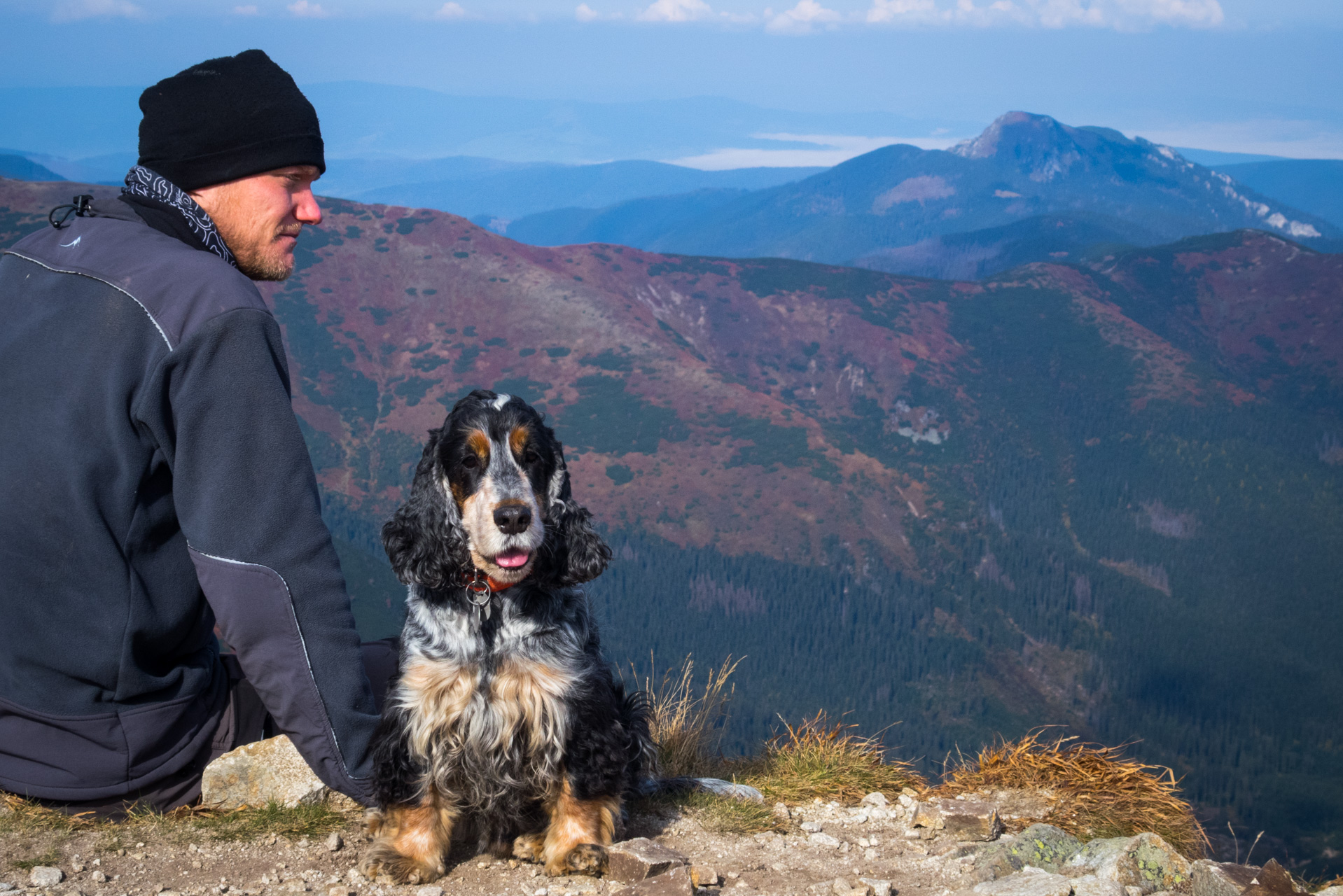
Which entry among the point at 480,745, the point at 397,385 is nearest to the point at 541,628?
the point at 480,745

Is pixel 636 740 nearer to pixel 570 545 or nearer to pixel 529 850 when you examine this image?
pixel 529 850

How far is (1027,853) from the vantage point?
15.8 feet

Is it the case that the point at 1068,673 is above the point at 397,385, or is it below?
below

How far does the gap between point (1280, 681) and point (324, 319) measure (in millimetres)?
59206

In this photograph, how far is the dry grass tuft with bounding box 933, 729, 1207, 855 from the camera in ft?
18.0

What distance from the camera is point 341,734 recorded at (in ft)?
13.9

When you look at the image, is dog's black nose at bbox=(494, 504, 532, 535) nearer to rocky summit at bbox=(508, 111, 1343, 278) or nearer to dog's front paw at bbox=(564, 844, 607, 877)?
dog's front paw at bbox=(564, 844, 607, 877)

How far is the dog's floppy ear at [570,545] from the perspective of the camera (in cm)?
420

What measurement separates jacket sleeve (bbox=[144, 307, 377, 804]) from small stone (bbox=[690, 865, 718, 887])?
172cm

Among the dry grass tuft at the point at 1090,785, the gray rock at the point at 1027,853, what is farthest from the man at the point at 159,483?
the dry grass tuft at the point at 1090,785

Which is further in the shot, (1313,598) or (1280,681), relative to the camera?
(1313,598)

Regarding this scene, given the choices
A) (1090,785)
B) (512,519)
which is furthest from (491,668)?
(1090,785)

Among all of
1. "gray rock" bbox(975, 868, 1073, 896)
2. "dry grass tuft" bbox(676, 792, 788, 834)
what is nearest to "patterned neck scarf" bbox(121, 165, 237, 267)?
"dry grass tuft" bbox(676, 792, 788, 834)

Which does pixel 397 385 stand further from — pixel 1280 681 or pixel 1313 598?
pixel 1313 598
